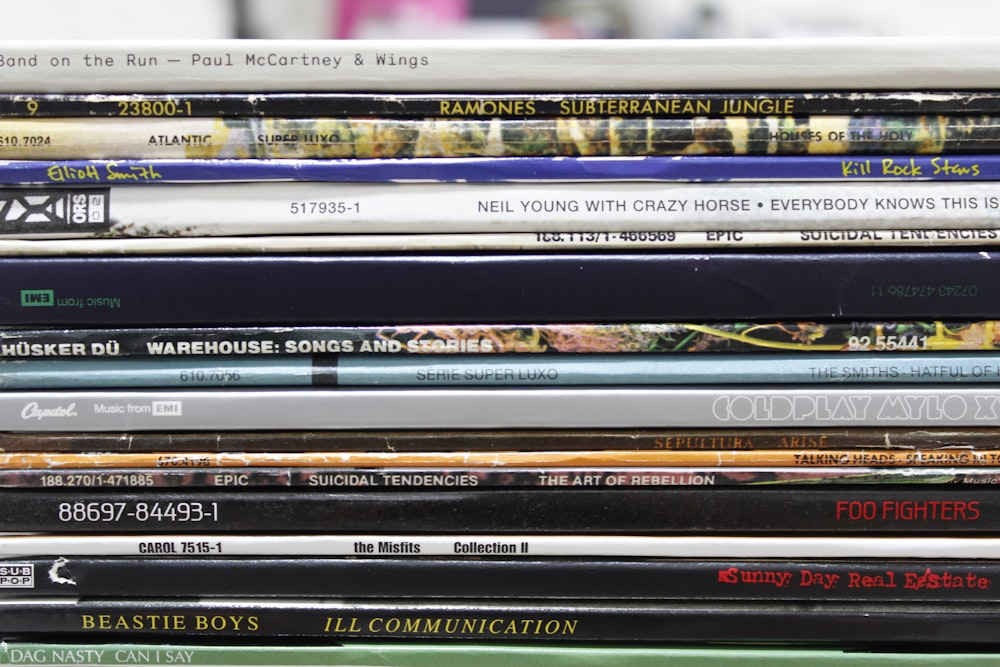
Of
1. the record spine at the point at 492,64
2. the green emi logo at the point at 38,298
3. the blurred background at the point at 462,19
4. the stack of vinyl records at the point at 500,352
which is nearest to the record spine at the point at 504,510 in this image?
the stack of vinyl records at the point at 500,352

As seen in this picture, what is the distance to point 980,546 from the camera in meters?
0.39

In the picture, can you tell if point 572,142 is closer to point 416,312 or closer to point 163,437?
point 416,312

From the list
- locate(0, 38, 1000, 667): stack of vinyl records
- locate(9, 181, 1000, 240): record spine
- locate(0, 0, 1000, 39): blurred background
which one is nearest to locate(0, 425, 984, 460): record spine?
locate(0, 38, 1000, 667): stack of vinyl records

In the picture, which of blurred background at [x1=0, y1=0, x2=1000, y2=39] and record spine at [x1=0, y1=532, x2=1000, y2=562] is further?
blurred background at [x1=0, y1=0, x2=1000, y2=39]

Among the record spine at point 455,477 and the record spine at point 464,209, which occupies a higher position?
the record spine at point 464,209

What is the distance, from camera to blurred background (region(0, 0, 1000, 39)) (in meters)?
0.62

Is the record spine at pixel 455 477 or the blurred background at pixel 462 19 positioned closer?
the record spine at pixel 455 477

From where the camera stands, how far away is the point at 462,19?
1.27m

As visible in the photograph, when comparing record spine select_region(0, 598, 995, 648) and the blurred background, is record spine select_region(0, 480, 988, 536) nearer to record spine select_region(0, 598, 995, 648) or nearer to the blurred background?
record spine select_region(0, 598, 995, 648)

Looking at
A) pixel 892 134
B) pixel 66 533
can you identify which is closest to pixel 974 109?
pixel 892 134

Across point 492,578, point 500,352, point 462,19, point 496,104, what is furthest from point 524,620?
point 462,19

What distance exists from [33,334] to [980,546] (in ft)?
1.76

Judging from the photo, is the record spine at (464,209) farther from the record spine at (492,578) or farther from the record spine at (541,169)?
the record spine at (492,578)

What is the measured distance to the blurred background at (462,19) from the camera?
622 mm
